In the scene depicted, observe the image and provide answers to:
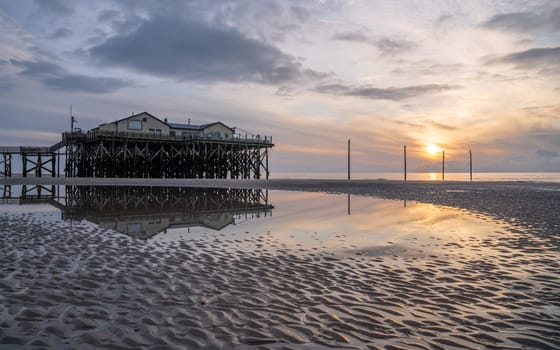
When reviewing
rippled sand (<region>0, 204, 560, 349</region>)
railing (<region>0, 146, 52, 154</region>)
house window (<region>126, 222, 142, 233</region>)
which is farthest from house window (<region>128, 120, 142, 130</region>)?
rippled sand (<region>0, 204, 560, 349</region>)

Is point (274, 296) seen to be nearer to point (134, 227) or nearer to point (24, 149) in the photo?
point (134, 227)

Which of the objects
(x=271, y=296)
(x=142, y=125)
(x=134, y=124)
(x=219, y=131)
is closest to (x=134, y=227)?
(x=271, y=296)

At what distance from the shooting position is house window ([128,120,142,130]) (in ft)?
179

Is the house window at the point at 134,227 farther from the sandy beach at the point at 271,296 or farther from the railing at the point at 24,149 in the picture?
the railing at the point at 24,149

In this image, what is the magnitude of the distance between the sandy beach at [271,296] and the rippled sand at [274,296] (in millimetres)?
23

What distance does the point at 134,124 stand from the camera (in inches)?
2154

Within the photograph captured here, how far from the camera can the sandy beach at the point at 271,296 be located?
423 centimetres

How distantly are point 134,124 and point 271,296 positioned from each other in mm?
54965

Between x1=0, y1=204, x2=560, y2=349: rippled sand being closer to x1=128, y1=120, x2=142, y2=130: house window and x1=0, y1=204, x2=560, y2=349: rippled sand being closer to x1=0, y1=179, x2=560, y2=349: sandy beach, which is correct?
x1=0, y1=179, x2=560, y2=349: sandy beach

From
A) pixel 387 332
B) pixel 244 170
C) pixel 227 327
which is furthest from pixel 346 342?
pixel 244 170

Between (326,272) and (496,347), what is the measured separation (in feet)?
11.4

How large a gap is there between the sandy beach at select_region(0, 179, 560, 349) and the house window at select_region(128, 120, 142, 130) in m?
48.2

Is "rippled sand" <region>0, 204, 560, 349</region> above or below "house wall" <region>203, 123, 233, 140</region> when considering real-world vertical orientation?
below

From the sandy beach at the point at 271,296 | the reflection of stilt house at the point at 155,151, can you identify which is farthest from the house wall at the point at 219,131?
the sandy beach at the point at 271,296
